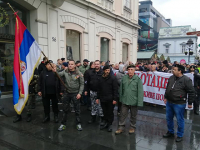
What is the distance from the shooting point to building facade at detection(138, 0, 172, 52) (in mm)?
61106

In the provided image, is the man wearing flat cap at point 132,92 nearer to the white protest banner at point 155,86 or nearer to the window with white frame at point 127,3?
the white protest banner at point 155,86

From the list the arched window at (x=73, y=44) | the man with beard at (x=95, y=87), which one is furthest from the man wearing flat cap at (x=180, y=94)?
the arched window at (x=73, y=44)

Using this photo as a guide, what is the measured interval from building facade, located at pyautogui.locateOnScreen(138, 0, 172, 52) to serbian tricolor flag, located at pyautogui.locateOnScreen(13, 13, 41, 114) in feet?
173

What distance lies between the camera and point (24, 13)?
25.5ft

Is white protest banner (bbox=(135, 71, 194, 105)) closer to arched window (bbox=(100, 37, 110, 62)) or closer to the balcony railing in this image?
arched window (bbox=(100, 37, 110, 62))

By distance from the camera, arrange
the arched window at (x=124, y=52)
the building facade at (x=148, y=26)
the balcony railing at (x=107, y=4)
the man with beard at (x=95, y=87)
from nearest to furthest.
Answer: the man with beard at (x=95, y=87)
the balcony railing at (x=107, y=4)
the arched window at (x=124, y=52)
the building facade at (x=148, y=26)

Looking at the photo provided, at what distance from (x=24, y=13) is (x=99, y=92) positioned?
5593mm

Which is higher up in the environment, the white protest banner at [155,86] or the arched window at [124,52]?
the arched window at [124,52]

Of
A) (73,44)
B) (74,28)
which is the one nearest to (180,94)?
(74,28)

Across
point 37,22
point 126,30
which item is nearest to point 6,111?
point 37,22

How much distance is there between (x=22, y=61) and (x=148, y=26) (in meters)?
60.2

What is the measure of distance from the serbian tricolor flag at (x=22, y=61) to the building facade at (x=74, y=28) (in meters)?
2.50

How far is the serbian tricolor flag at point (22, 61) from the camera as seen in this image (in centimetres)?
463

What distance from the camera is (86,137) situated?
13.9ft
